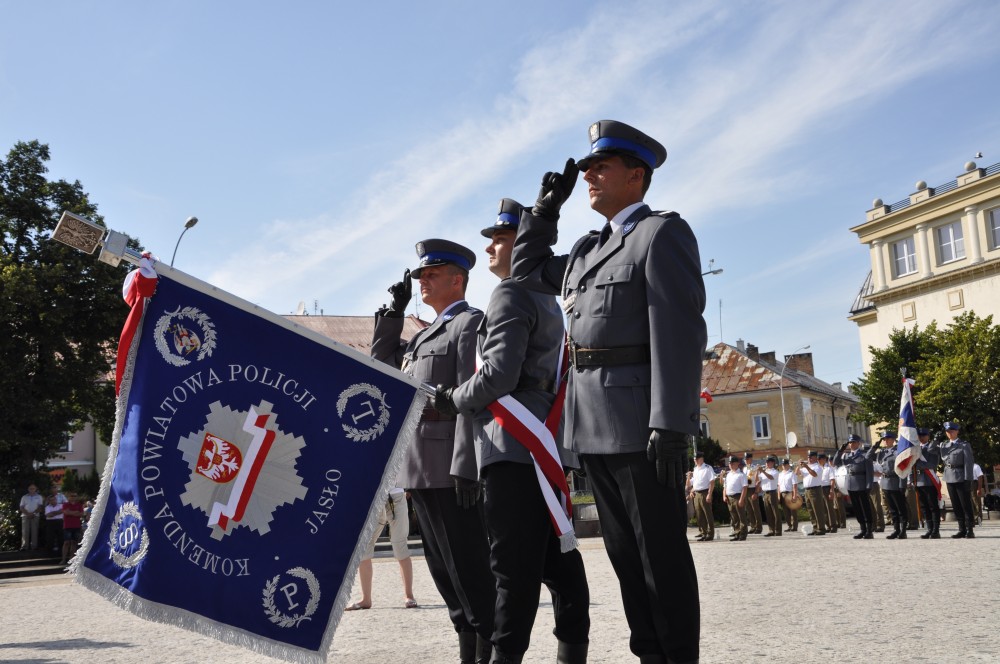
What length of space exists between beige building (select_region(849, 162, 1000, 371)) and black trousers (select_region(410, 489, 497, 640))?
5527 centimetres

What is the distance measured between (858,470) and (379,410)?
16.7 metres

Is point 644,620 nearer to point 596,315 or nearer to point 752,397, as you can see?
point 596,315

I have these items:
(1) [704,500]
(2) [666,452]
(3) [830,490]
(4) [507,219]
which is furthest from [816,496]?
(2) [666,452]

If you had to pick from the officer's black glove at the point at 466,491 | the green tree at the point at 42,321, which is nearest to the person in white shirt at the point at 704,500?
the officer's black glove at the point at 466,491

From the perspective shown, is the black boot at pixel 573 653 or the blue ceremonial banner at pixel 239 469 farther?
the blue ceremonial banner at pixel 239 469

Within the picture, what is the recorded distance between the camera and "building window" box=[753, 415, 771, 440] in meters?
75.8

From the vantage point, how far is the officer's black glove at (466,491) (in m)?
4.92

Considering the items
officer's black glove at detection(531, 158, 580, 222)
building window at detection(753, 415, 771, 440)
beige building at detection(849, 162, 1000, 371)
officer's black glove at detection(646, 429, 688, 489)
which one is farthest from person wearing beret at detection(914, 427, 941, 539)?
building window at detection(753, 415, 771, 440)

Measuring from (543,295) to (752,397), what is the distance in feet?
244

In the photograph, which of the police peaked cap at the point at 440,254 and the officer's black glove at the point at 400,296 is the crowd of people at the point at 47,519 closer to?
the officer's black glove at the point at 400,296

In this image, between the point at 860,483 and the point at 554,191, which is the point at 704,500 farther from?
the point at 554,191

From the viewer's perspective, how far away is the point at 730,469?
21688 millimetres

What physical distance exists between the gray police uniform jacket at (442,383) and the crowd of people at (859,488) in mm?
14184

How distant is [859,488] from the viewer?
19203 millimetres
